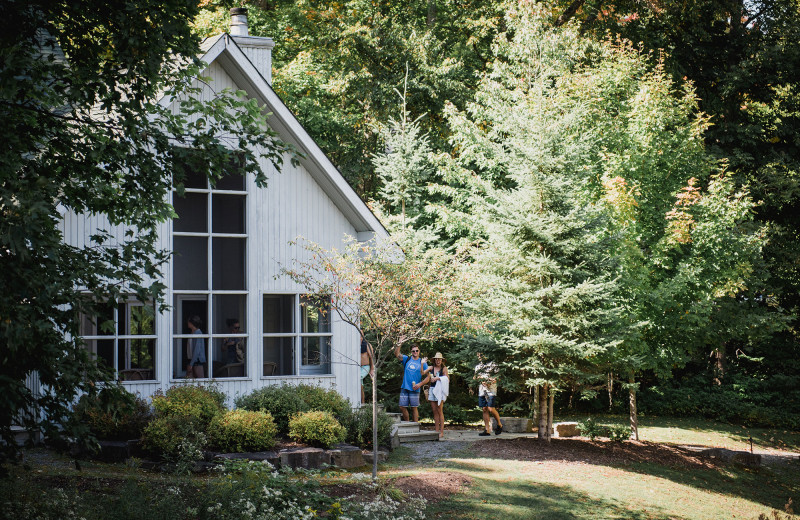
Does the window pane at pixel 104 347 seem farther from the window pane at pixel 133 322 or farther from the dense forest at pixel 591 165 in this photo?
the dense forest at pixel 591 165

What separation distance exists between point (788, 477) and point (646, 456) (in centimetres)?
A: 393

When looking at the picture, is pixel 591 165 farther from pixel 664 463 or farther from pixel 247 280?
pixel 247 280

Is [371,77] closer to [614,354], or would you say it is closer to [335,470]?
[614,354]

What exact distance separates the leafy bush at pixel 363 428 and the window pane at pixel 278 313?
8.51ft

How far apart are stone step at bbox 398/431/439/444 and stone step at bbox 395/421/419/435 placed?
1.01 feet

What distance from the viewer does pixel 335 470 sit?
11.5 metres

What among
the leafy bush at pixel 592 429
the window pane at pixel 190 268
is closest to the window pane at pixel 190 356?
the window pane at pixel 190 268

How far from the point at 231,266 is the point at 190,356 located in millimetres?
2023

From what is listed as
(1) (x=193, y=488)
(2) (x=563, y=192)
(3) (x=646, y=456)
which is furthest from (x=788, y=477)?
(1) (x=193, y=488)

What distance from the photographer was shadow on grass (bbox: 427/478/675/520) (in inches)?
379

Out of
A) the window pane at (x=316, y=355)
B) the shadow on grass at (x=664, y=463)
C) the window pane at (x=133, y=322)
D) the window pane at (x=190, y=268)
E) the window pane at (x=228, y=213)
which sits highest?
the window pane at (x=228, y=213)

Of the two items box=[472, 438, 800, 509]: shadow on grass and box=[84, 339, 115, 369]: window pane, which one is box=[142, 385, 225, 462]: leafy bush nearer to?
box=[84, 339, 115, 369]: window pane

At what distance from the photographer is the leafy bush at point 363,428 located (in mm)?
12984

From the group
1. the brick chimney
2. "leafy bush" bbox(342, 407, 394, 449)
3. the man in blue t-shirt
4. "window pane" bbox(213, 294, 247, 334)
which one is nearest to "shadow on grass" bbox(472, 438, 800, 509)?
"leafy bush" bbox(342, 407, 394, 449)
